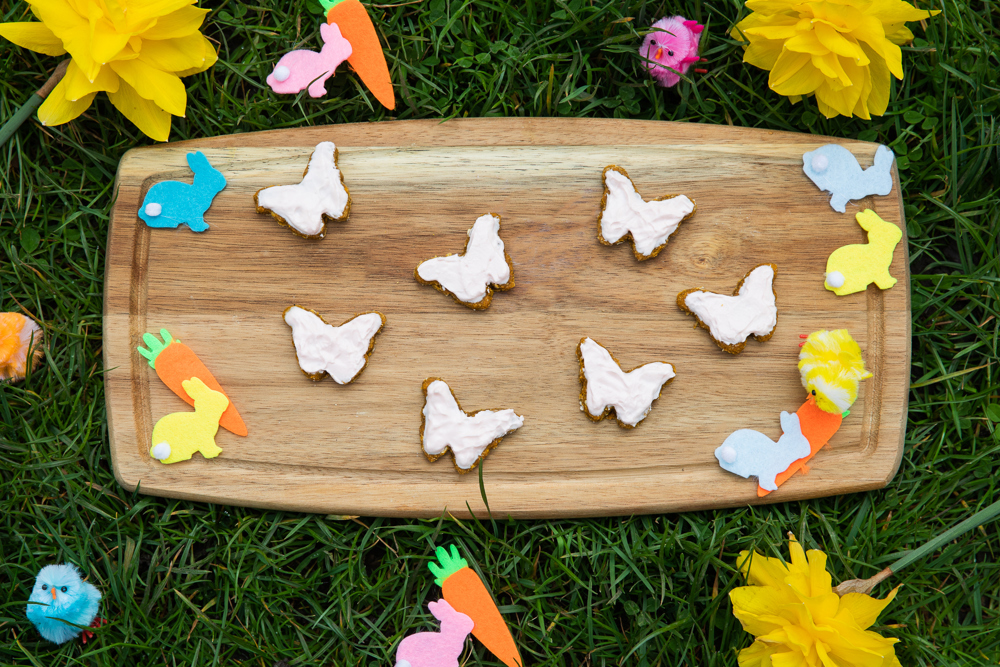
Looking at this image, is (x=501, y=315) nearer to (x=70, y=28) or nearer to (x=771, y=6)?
(x=771, y=6)

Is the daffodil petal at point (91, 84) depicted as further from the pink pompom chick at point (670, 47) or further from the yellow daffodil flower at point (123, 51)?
the pink pompom chick at point (670, 47)

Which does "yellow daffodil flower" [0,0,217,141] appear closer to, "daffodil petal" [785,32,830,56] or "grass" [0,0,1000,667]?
"grass" [0,0,1000,667]

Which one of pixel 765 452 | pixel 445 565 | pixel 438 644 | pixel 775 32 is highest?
pixel 775 32

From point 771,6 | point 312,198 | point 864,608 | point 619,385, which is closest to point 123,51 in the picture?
point 312,198

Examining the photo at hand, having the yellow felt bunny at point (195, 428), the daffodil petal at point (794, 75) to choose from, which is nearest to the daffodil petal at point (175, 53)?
the yellow felt bunny at point (195, 428)

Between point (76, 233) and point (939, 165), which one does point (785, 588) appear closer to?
point (939, 165)

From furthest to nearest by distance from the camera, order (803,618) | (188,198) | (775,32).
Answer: (188,198), (775,32), (803,618)
